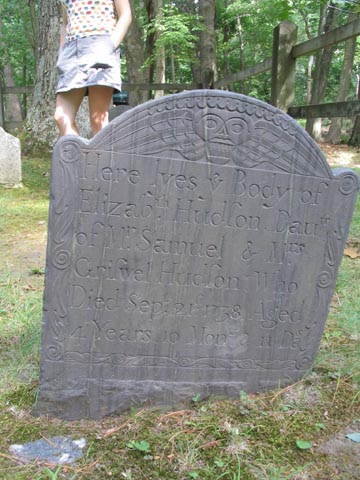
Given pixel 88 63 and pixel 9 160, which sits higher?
pixel 88 63

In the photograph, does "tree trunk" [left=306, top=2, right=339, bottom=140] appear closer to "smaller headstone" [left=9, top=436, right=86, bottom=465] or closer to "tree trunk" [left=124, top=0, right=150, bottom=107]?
"tree trunk" [left=124, top=0, right=150, bottom=107]

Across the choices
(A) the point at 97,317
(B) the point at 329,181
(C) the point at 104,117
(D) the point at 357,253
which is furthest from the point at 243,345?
(D) the point at 357,253

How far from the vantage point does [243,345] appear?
221 centimetres

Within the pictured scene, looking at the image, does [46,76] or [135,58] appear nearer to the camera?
[46,76]

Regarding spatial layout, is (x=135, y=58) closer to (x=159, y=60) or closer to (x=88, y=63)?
(x=159, y=60)

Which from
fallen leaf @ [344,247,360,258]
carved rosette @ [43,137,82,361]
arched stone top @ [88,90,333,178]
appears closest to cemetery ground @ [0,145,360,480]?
carved rosette @ [43,137,82,361]

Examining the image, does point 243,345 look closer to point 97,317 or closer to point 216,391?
point 216,391

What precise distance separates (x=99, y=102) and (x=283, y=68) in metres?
3.12

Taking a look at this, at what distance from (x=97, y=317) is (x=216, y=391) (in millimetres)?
709

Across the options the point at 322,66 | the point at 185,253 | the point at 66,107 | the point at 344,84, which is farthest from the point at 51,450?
the point at 322,66

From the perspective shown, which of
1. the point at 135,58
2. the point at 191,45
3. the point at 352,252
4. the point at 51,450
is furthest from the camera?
the point at 135,58

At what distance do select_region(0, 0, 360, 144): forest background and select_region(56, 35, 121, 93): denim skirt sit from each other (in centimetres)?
132

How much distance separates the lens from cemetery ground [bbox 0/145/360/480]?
177 centimetres

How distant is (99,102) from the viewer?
2898mm
